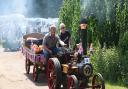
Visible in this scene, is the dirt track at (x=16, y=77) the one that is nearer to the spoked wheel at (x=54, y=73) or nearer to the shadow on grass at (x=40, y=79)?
the shadow on grass at (x=40, y=79)

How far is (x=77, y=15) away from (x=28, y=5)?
28.6 m

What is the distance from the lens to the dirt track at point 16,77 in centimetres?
1367

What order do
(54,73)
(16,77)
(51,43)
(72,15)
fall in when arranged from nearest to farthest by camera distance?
(54,73), (51,43), (16,77), (72,15)

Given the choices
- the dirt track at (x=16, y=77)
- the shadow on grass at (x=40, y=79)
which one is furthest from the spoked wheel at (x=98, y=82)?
the shadow on grass at (x=40, y=79)

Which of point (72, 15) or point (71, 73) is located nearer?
point (71, 73)

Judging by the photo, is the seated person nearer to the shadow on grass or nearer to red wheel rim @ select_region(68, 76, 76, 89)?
the shadow on grass

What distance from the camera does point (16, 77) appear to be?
15.3 meters

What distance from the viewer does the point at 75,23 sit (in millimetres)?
16938

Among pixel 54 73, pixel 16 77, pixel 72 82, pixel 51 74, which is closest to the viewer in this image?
pixel 72 82

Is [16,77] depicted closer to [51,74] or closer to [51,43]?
[51,43]

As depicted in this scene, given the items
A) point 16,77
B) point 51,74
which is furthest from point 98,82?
point 16,77

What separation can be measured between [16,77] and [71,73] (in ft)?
14.2

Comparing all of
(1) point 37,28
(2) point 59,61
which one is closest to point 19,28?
(1) point 37,28

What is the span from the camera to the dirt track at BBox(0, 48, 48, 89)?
13672 millimetres
